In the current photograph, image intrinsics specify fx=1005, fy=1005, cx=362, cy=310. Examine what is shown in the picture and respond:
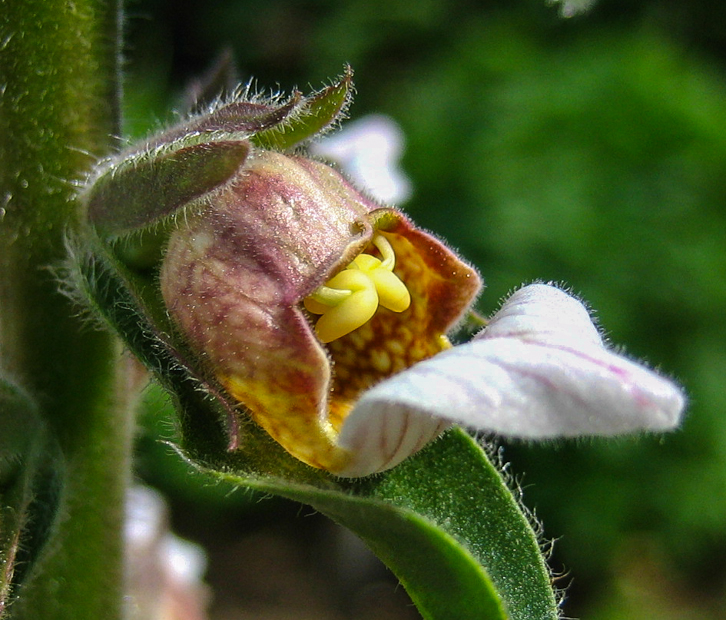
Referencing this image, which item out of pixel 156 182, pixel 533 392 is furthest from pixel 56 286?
pixel 533 392

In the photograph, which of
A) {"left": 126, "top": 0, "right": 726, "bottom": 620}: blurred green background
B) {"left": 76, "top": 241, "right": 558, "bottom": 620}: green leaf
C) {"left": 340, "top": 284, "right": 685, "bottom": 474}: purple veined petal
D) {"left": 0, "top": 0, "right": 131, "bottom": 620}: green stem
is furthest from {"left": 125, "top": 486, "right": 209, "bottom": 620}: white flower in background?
{"left": 126, "top": 0, "right": 726, "bottom": 620}: blurred green background

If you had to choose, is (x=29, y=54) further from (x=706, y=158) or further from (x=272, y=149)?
(x=706, y=158)

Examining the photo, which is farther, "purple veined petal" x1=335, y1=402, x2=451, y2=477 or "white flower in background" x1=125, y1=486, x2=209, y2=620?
"white flower in background" x1=125, y1=486, x2=209, y2=620

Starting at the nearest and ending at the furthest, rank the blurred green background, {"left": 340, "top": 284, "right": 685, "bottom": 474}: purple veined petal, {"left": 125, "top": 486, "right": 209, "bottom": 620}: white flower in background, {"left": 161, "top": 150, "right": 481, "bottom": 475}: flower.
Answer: {"left": 340, "top": 284, "right": 685, "bottom": 474}: purple veined petal → {"left": 161, "top": 150, "right": 481, "bottom": 475}: flower → {"left": 125, "top": 486, "right": 209, "bottom": 620}: white flower in background → the blurred green background

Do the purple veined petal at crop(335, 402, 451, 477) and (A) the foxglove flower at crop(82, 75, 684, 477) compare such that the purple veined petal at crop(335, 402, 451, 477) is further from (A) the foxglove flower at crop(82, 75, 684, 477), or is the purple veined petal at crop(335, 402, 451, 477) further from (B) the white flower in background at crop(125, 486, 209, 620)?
(B) the white flower in background at crop(125, 486, 209, 620)

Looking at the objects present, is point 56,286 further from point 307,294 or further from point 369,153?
point 369,153

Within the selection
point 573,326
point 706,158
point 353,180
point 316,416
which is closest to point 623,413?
point 573,326
